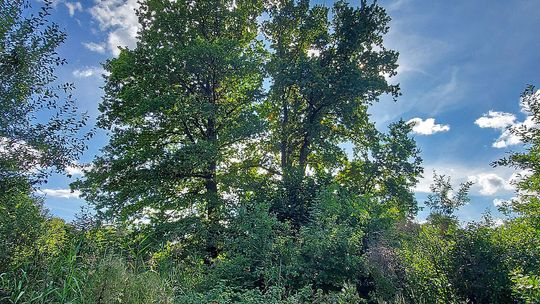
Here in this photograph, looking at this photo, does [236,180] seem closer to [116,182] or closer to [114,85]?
[116,182]

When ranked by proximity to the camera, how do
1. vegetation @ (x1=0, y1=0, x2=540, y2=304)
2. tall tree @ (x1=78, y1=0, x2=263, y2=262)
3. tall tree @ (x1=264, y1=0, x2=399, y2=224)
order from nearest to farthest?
vegetation @ (x1=0, y1=0, x2=540, y2=304)
tall tree @ (x1=78, y1=0, x2=263, y2=262)
tall tree @ (x1=264, y1=0, x2=399, y2=224)

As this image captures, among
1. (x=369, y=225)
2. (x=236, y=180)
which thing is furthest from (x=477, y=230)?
(x=236, y=180)

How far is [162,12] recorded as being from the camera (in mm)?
15391

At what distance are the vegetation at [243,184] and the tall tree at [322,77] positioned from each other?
3.0 inches

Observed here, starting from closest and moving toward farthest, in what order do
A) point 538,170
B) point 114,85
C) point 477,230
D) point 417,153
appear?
point 477,230 → point 538,170 → point 114,85 → point 417,153

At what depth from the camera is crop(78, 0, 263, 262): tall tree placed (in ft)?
43.3

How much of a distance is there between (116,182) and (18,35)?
789cm

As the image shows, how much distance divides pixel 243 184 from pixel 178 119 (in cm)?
371

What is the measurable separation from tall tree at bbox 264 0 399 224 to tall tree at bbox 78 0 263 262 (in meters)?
1.71

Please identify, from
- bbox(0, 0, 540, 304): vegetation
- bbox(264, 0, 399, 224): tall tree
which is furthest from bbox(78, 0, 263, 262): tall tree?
bbox(264, 0, 399, 224): tall tree

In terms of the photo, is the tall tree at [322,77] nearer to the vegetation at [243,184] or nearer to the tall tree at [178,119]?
the vegetation at [243,184]

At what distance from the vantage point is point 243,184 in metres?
13.8

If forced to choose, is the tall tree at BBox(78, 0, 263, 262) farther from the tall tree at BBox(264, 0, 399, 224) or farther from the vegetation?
the tall tree at BBox(264, 0, 399, 224)

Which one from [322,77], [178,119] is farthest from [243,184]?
[322,77]
